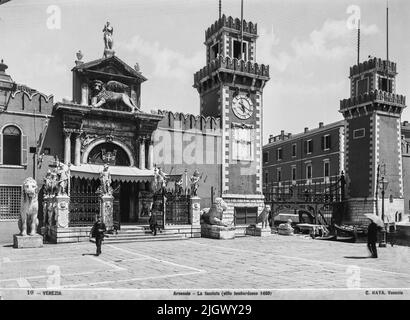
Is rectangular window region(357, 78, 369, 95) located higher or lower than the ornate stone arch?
higher

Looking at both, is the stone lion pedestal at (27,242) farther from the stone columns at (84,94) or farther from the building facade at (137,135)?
the stone columns at (84,94)

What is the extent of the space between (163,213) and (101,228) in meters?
7.28

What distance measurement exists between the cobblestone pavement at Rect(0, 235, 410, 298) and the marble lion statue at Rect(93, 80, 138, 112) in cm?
972

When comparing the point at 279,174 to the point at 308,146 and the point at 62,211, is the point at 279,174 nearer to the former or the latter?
the point at 308,146

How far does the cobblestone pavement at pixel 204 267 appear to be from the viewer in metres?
10.8

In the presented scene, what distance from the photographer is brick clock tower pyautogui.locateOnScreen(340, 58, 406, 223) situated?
117ft

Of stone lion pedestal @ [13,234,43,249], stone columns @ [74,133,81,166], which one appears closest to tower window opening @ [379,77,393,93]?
stone columns @ [74,133,81,166]

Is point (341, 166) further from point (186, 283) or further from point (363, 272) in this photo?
point (186, 283)

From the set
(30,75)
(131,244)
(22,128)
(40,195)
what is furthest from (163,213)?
(30,75)

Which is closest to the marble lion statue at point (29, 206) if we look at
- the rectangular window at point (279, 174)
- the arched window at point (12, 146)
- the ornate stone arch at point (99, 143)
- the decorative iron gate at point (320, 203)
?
the arched window at point (12, 146)

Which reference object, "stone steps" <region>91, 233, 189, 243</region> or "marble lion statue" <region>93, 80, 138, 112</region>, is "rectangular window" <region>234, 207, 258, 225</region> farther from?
"marble lion statue" <region>93, 80, 138, 112</region>

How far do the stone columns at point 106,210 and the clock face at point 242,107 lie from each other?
12556mm

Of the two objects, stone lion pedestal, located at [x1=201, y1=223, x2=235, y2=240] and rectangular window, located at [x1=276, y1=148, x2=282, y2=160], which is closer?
stone lion pedestal, located at [x1=201, y1=223, x2=235, y2=240]

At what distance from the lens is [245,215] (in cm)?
3025
